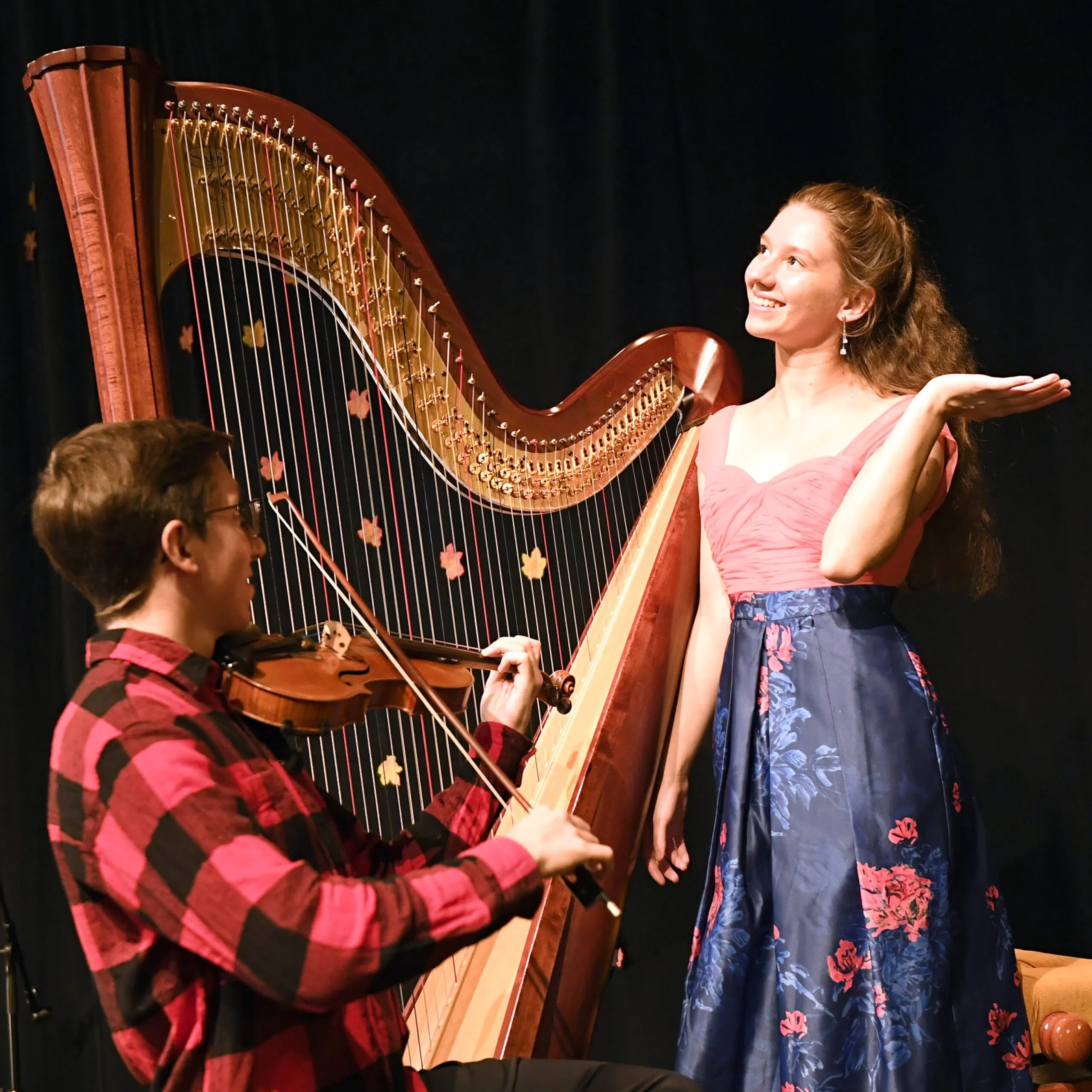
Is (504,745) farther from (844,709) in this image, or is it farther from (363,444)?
(363,444)

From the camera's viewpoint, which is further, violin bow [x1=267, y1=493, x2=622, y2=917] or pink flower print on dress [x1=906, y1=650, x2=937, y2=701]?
pink flower print on dress [x1=906, y1=650, x2=937, y2=701]

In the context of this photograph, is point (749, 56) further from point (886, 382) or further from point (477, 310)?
point (886, 382)

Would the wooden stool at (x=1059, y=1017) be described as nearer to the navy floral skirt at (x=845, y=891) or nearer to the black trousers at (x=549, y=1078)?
the navy floral skirt at (x=845, y=891)

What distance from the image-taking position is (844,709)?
1623mm

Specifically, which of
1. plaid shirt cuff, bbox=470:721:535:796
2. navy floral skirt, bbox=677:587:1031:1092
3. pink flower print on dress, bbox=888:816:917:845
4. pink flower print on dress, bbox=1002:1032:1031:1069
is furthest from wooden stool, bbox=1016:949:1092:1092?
plaid shirt cuff, bbox=470:721:535:796

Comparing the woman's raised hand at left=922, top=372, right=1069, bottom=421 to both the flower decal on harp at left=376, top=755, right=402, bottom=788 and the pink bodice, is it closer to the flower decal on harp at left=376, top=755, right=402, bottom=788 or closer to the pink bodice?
the pink bodice

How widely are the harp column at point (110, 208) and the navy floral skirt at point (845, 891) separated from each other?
3.01 ft

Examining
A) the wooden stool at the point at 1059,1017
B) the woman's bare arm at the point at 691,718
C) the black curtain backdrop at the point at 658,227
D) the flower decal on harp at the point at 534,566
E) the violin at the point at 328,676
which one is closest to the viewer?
the violin at the point at 328,676

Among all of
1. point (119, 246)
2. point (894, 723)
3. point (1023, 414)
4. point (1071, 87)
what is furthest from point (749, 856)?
point (1071, 87)

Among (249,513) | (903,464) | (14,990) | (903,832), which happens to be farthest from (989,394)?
(14,990)

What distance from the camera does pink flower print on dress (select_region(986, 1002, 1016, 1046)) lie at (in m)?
1.61

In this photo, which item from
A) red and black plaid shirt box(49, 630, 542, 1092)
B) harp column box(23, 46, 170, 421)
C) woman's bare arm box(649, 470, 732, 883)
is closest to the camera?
red and black plaid shirt box(49, 630, 542, 1092)

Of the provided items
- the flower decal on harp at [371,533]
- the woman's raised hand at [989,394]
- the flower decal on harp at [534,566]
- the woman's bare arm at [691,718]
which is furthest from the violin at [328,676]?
the flower decal on harp at [534,566]

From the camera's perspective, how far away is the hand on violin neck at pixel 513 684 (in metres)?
1.44
